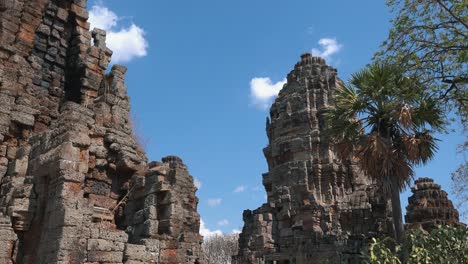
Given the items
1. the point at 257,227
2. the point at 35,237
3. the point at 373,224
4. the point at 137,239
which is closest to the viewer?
the point at 35,237

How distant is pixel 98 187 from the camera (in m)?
10.9

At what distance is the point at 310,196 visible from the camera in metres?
28.2

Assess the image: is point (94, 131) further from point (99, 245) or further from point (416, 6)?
point (416, 6)

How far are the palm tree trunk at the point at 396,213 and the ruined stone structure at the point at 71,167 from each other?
5.58 meters

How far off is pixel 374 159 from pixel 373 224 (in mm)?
9447

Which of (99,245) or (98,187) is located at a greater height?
(98,187)

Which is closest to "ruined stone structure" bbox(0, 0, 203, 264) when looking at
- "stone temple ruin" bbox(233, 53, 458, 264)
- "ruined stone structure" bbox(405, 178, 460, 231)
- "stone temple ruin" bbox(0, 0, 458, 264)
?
"stone temple ruin" bbox(0, 0, 458, 264)

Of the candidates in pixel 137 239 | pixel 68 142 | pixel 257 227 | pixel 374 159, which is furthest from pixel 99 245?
pixel 257 227

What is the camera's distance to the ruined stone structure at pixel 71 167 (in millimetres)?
9211

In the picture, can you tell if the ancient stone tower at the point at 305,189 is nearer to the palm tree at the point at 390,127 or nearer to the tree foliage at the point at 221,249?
the palm tree at the point at 390,127

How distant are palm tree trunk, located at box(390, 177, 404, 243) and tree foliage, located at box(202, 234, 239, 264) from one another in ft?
137

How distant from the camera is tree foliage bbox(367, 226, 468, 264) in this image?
394 inches

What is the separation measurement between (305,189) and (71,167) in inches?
824

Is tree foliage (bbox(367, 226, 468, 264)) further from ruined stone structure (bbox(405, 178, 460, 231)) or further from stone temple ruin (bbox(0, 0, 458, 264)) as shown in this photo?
ruined stone structure (bbox(405, 178, 460, 231))
